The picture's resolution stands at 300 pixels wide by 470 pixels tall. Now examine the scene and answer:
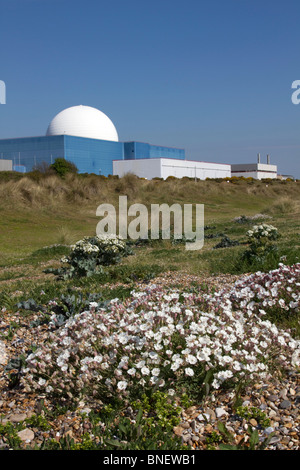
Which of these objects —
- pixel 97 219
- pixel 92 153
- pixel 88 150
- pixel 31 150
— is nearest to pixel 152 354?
pixel 97 219

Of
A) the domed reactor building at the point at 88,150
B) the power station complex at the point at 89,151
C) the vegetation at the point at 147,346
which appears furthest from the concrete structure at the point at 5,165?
the vegetation at the point at 147,346

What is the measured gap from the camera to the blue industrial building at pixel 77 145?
5794cm

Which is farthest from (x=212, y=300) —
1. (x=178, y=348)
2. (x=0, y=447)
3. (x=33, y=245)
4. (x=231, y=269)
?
(x=33, y=245)

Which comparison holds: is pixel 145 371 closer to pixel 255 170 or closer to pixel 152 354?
pixel 152 354

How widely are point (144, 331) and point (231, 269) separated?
12.6 ft

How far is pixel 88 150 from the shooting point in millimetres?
59625

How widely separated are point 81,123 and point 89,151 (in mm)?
4130

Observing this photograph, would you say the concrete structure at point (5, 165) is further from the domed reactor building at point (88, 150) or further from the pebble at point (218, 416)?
the pebble at point (218, 416)

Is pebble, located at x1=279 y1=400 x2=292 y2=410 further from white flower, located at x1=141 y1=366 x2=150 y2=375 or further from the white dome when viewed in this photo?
the white dome

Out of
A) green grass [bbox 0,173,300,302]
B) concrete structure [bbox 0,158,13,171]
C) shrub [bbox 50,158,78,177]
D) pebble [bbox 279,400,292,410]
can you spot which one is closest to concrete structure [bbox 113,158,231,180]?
concrete structure [bbox 0,158,13,171]

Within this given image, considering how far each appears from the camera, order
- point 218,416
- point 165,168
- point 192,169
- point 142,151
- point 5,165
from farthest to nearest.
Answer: point 142,151, point 192,169, point 165,168, point 5,165, point 218,416

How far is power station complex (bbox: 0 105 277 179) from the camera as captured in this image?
191 feet

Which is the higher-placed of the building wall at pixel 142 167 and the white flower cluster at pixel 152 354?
the building wall at pixel 142 167
